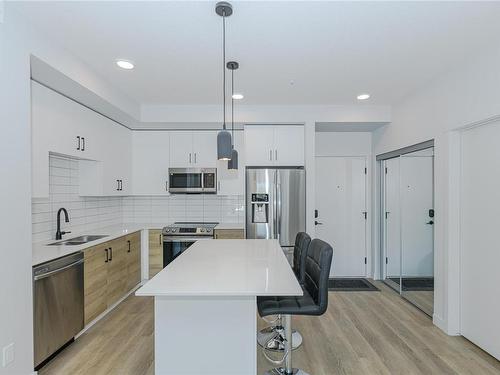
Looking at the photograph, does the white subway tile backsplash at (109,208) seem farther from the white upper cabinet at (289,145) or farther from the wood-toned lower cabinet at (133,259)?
the white upper cabinet at (289,145)

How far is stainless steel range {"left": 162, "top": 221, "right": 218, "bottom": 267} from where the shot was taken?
418cm

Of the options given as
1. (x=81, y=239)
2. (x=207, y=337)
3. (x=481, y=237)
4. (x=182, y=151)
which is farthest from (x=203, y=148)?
(x=481, y=237)

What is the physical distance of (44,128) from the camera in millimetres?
2602

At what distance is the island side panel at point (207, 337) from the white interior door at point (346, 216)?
10.1 feet

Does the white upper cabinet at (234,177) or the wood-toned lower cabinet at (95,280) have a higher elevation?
the white upper cabinet at (234,177)

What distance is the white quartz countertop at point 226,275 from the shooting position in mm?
1631

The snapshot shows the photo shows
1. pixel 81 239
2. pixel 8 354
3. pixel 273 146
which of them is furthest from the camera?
pixel 273 146

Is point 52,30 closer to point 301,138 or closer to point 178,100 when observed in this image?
point 178,100

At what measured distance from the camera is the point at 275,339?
8.98 feet

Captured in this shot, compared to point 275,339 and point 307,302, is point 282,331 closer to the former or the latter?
point 275,339

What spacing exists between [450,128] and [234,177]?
110 inches

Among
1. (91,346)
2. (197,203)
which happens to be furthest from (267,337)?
(197,203)

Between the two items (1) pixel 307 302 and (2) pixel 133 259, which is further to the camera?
(2) pixel 133 259

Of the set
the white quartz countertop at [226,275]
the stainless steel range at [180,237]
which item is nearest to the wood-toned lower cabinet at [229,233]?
the stainless steel range at [180,237]
